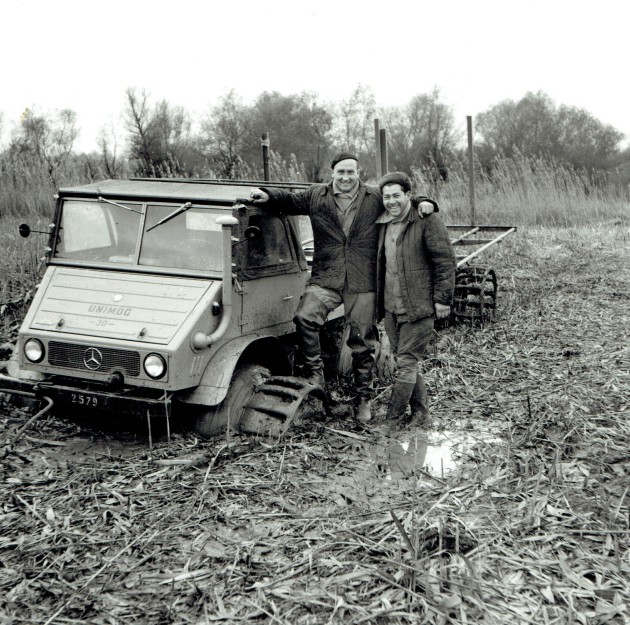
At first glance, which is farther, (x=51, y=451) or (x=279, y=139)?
(x=279, y=139)

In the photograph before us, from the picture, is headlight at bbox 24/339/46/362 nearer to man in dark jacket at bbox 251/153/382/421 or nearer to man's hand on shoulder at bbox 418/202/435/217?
man in dark jacket at bbox 251/153/382/421

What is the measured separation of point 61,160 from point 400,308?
1004cm

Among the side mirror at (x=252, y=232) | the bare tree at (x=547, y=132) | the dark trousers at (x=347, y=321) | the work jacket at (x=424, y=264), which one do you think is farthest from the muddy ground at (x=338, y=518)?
the bare tree at (x=547, y=132)

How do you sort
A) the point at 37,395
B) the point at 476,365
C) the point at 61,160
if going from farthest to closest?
1. the point at 61,160
2. the point at 476,365
3. the point at 37,395

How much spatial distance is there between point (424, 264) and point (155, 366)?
224cm

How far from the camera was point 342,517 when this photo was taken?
14.0 feet

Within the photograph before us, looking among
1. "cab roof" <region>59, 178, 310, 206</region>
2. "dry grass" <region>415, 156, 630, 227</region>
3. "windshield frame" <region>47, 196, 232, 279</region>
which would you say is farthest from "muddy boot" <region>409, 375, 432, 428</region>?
"dry grass" <region>415, 156, 630, 227</region>

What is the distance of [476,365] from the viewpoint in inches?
307

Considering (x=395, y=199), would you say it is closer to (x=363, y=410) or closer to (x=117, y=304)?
(x=363, y=410)

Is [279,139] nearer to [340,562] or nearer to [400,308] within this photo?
[400,308]

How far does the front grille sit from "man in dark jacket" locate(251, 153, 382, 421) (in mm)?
1500

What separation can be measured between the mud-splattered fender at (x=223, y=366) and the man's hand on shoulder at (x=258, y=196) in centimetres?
104

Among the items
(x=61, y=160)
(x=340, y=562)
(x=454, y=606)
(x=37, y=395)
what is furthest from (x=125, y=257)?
(x=61, y=160)

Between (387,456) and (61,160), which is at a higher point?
(61,160)
